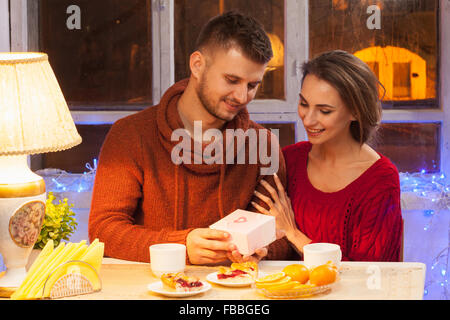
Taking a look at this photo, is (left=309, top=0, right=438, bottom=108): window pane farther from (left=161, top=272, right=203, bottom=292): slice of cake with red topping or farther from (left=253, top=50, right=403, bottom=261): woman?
(left=161, top=272, right=203, bottom=292): slice of cake with red topping

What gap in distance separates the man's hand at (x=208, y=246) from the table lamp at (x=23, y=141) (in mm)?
442

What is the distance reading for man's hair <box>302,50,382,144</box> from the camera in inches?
90.6

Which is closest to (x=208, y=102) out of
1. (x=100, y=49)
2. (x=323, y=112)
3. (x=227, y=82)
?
(x=227, y=82)

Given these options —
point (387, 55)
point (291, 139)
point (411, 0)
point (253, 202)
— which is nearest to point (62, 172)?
point (291, 139)

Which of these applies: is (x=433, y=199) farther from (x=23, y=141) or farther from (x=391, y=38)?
(x=23, y=141)

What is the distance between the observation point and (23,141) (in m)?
1.58

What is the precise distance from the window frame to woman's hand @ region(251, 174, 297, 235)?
112 centimetres

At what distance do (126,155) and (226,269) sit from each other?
67cm

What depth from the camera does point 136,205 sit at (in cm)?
217

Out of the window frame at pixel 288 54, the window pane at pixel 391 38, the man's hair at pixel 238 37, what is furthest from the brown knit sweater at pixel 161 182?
the window pane at pixel 391 38

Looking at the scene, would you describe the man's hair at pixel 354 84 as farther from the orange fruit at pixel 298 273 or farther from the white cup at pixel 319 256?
the orange fruit at pixel 298 273

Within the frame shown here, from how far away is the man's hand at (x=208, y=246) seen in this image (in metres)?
1.78

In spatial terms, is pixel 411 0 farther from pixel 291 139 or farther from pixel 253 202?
pixel 253 202

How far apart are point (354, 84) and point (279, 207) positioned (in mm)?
520
